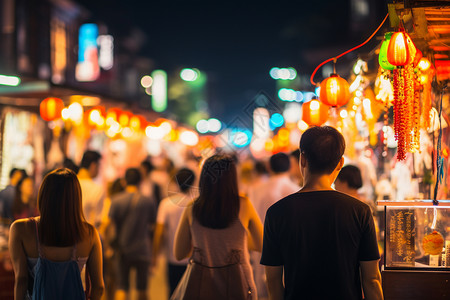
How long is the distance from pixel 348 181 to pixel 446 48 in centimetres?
179

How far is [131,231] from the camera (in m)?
8.60

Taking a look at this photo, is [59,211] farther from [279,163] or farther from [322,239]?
[279,163]

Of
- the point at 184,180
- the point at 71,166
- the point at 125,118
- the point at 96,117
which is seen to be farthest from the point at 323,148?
the point at 125,118

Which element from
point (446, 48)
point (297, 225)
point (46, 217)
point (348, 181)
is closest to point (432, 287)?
point (348, 181)

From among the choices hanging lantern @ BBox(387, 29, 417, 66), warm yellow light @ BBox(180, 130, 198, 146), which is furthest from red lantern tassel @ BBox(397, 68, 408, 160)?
warm yellow light @ BBox(180, 130, 198, 146)

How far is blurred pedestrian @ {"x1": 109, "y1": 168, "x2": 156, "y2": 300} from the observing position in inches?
339

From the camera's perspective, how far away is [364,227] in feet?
11.3

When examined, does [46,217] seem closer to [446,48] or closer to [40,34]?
[446,48]

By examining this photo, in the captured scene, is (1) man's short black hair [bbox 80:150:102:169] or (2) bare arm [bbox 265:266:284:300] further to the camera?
(1) man's short black hair [bbox 80:150:102:169]

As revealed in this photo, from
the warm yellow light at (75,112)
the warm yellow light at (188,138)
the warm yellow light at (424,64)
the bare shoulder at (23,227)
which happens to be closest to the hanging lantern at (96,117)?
the warm yellow light at (75,112)

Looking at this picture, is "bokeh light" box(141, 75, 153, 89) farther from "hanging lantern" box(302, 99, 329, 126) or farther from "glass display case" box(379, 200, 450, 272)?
"glass display case" box(379, 200, 450, 272)

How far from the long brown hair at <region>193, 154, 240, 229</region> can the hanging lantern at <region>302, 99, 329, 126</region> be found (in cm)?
335

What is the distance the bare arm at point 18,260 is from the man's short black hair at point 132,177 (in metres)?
Answer: 4.24

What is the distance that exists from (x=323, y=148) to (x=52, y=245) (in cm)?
230
